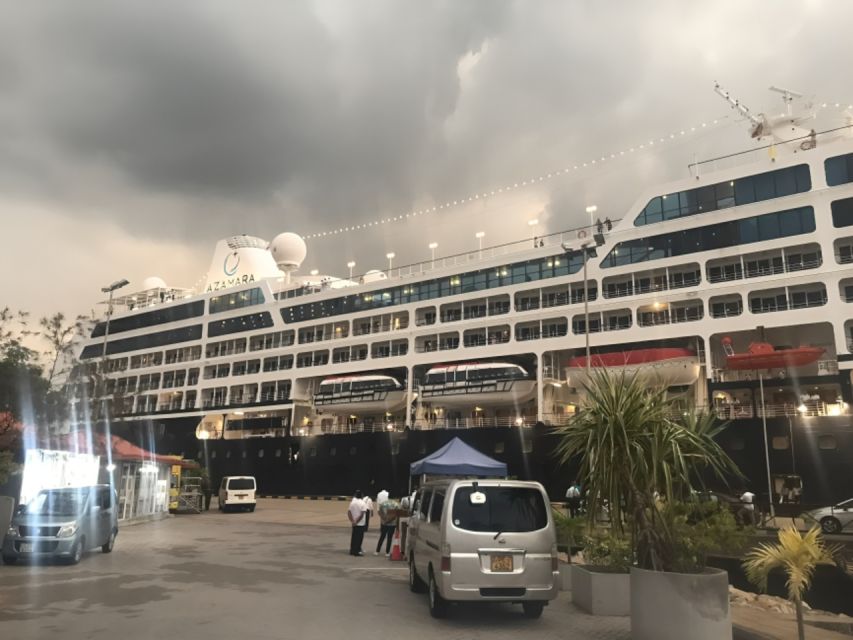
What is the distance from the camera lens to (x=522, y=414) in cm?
3284

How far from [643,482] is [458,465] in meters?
10.4

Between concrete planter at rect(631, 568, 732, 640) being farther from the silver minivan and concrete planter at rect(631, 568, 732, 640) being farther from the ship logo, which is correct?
the ship logo

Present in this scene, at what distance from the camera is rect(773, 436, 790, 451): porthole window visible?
22.5m

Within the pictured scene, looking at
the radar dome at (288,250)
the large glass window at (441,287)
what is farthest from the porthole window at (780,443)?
the radar dome at (288,250)

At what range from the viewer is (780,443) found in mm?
22688

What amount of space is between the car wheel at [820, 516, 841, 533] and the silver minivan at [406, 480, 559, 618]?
1229cm

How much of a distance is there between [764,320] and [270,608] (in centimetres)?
2314

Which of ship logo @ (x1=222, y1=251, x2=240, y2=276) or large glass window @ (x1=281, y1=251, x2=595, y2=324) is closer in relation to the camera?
large glass window @ (x1=281, y1=251, x2=595, y2=324)

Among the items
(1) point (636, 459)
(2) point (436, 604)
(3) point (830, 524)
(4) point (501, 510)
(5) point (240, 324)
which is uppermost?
(5) point (240, 324)

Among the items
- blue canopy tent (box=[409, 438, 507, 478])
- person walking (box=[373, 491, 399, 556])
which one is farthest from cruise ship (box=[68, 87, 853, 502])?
person walking (box=[373, 491, 399, 556])

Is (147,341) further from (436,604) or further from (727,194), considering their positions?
(436,604)

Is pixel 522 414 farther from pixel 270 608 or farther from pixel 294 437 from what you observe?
pixel 270 608

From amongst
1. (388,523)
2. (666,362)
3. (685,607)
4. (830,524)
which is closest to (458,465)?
(388,523)

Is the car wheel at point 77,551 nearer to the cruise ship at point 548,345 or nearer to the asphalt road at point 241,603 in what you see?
the asphalt road at point 241,603
